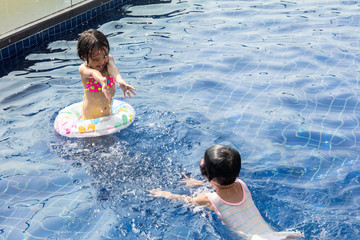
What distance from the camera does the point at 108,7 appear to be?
1035cm

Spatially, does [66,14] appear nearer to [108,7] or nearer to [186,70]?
[108,7]

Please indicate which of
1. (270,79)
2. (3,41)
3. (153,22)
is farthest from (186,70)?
(3,41)

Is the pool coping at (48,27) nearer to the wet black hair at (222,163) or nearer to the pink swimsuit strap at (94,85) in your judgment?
the pink swimsuit strap at (94,85)

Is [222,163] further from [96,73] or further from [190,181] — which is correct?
[96,73]

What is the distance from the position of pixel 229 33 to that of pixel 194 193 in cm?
507

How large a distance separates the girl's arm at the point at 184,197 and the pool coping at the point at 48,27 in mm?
4678

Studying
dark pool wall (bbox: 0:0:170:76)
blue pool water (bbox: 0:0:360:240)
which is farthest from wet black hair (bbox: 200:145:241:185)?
dark pool wall (bbox: 0:0:170:76)

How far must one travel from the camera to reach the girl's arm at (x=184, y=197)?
392 cm

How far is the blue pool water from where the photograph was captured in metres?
4.18

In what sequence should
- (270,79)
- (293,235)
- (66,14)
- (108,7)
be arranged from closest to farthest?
(293,235) < (270,79) < (66,14) < (108,7)

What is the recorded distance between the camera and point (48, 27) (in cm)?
875

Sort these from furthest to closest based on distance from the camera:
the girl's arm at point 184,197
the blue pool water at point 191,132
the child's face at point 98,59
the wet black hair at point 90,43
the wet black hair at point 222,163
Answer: the child's face at point 98,59 → the wet black hair at point 90,43 → the blue pool water at point 191,132 → the girl's arm at point 184,197 → the wet black hair at point 222,163

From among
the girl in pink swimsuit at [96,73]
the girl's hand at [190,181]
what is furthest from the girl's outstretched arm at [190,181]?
the girl in pink swimsuit at [96,73]

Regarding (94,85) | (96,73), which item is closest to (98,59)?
(96,73)
